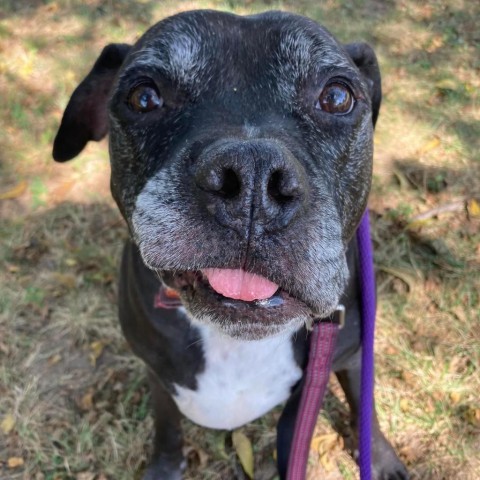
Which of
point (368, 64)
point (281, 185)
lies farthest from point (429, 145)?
point (281, 185)

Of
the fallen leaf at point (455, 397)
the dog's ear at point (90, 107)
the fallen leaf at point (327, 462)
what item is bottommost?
the fallen leaf at point (327, 462)

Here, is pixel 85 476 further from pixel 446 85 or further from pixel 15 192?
pixel 446 85

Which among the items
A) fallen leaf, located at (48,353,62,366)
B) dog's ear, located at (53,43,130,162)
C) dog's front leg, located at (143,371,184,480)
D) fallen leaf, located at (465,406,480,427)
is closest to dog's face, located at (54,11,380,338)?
dog's ear, located at (53,43,130,162)

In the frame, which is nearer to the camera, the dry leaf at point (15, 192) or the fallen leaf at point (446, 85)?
the dry leaf at point (15, 192)

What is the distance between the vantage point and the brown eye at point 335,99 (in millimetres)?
2268

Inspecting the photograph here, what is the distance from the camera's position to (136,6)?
20.9ft

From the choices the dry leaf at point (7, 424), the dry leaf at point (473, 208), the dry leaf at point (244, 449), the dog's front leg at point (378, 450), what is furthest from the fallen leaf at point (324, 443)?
the dry leaf at point (473, 208)

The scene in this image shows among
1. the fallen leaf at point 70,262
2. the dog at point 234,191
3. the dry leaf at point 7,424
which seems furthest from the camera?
the fallen leaf at point 70,262

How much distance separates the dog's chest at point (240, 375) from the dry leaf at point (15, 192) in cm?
275

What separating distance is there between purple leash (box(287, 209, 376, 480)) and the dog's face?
1.29ft

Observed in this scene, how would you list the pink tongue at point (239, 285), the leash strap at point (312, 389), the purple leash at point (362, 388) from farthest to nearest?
the purple leash at point (362, 388), the leash strap at point (312, 389), the pink tongue at point (239, 285)

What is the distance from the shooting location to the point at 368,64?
2.83 metres

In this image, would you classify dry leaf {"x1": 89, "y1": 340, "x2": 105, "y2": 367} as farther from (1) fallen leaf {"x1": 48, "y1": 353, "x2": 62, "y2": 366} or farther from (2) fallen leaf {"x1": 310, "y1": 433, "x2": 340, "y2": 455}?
(2) fallen leaf {"x1": 310, "y1": 433, "x2": 340, "y2": 455}

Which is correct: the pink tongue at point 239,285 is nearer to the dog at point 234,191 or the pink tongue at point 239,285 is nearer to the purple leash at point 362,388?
the dog at point 234,191
